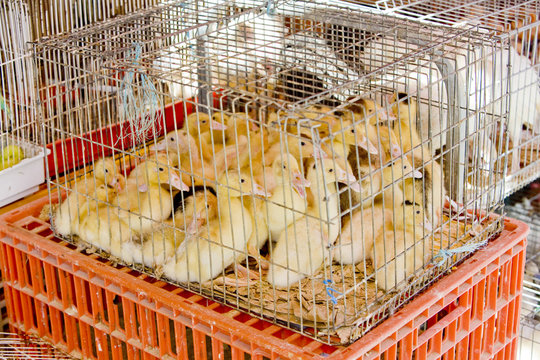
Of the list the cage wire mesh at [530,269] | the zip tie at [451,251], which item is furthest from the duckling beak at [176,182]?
the cage wire mesh at [530,269]

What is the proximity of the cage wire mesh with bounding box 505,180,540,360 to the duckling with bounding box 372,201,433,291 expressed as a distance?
0.56m

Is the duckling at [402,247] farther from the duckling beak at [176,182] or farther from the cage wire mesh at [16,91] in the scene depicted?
the cage wire mesh at [16,91]

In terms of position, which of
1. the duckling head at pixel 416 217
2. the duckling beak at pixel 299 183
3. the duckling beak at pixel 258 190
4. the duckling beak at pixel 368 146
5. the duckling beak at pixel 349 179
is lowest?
the duckling head at pixel 416 217

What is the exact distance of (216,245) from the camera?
201 cm

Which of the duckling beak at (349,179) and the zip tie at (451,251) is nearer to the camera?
the duckling beak at (349,179)

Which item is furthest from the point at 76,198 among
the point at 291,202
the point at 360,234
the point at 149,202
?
the point at 360,234

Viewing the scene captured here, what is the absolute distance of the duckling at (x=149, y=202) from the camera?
6.92 feet

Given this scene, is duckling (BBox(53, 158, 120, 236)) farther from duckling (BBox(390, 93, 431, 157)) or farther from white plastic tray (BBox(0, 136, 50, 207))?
duckling (BBox(390, 93, 431, 157))

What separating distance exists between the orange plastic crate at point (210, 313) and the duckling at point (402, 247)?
0.28 ft

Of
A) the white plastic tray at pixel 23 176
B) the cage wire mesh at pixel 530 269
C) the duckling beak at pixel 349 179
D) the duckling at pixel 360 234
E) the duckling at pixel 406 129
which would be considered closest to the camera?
the duckling beak at pixel 349 179

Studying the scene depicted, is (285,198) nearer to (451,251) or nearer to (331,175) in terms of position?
(331,175)

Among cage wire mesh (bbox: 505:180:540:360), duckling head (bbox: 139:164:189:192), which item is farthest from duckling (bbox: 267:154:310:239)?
cage wire mesh (bbox: 505:180:540:360)

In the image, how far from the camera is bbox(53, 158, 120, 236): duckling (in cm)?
224

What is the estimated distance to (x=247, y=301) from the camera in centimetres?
195
